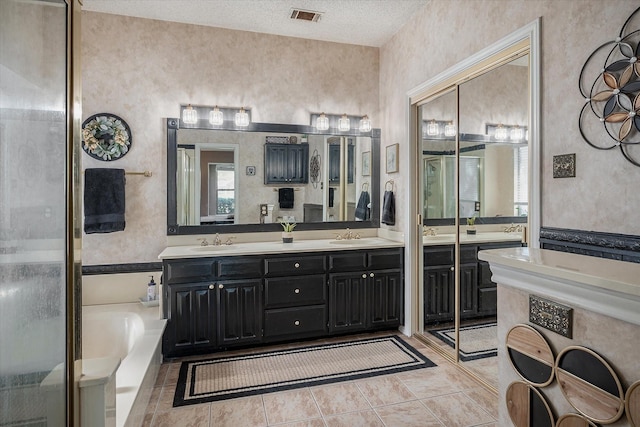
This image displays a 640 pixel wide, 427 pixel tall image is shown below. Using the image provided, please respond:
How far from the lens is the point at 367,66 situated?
4.05 meters

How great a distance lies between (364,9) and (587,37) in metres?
1.96

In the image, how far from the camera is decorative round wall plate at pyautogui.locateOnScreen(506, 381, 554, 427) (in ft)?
3.34

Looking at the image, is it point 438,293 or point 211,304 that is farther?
point 438,293

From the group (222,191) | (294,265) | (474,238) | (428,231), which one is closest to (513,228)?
(474,238)

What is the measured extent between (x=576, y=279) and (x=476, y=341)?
205 centimetres

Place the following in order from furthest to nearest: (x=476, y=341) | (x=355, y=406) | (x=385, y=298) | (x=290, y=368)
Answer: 1. (x=385, y=298)
2. (x=290, y=368)
3. (x=476, y=341)
4. (x=355, y=406)

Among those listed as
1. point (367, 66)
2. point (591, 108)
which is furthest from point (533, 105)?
point (367, 66)

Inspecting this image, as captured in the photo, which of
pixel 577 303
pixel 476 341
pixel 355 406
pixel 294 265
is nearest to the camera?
pixel 577 303

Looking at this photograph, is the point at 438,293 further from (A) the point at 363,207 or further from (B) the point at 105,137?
(B) the point at 105,137

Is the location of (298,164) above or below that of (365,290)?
above

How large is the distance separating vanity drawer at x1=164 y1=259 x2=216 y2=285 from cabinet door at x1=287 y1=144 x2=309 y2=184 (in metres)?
1.24

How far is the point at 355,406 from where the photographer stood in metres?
2.34

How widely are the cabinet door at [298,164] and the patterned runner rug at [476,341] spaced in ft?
6.51

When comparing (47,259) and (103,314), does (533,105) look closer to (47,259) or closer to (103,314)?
(47,259)
